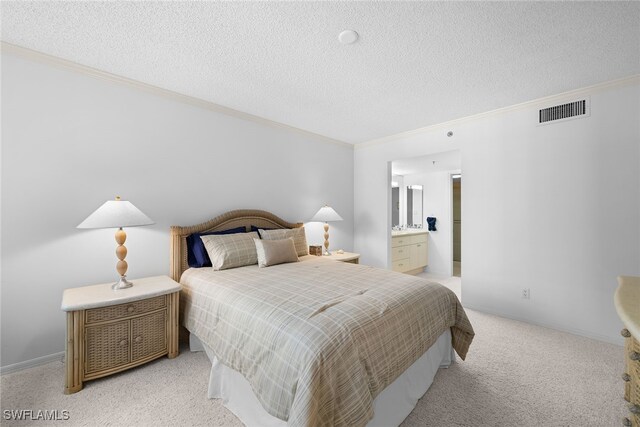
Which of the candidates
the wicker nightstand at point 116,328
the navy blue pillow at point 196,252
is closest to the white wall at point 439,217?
the navy blue pillow at point 196,252

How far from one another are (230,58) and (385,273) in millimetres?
2320

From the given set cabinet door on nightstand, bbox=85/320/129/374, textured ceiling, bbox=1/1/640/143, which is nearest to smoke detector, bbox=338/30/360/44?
textured ceiling, bbox=1/1/640/143

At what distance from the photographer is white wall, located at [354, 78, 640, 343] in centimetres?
262

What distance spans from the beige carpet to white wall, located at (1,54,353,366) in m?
0.65

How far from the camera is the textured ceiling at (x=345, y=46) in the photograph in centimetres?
175

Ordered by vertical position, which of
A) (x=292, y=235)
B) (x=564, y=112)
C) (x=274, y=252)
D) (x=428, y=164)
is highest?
(x=564, y=112)

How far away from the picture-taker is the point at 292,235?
11.7 feet

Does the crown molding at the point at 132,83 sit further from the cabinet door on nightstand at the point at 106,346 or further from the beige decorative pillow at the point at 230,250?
the cabinet door on nightstand at the point at 106,346

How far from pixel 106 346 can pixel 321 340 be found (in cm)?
180

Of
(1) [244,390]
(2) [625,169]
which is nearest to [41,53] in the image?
(1) [244,390]

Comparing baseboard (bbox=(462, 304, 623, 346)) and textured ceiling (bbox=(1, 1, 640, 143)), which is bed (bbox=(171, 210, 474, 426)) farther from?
textured ceiling (bbox=(1, 1, 640, 143))

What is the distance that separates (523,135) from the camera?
124 inches

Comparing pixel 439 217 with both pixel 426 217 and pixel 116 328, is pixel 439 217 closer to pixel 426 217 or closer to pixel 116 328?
pixel 426 217

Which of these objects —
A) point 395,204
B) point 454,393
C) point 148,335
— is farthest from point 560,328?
point 148,335
